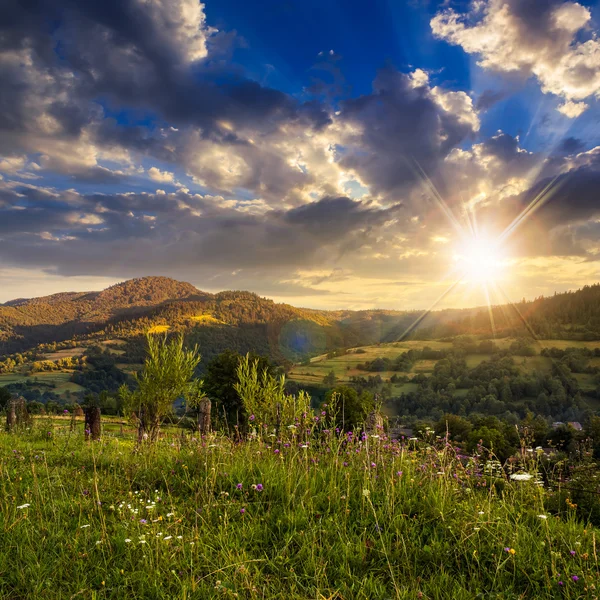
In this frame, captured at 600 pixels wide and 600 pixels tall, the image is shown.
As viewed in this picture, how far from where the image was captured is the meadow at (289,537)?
3230mm

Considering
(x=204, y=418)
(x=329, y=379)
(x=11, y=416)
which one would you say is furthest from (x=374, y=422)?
(x=329, y=379)

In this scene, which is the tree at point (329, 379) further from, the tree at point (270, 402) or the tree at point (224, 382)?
the tree at point (270, 402)

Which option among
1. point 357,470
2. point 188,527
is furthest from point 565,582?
point 188,527

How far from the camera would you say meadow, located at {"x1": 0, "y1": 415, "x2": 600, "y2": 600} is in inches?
127

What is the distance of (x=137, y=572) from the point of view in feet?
10.8

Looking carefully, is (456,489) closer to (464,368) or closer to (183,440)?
(183,440)

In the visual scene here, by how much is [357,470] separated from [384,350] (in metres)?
146

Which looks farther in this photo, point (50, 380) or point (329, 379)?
point (50, 380)

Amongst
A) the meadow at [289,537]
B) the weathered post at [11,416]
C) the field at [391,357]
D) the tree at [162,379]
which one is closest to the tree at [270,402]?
the tree at [162,379]

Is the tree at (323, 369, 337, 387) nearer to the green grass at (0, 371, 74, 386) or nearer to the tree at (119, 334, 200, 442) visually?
the green grass at (0, 371, 74, 386)

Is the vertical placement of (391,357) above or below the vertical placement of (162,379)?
below

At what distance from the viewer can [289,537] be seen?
3754 mm

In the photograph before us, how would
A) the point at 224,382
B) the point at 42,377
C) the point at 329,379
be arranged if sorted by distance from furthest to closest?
the point at 42,377 < the point at 329,379 < the point at 224,382

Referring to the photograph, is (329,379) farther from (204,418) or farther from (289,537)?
(289,537)
